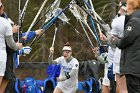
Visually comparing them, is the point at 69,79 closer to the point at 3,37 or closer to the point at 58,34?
the point at 3,37

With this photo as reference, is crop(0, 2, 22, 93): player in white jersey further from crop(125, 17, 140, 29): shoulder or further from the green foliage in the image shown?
the green foliage

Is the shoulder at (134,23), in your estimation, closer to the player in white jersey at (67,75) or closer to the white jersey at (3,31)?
the white jersey at (3,31)

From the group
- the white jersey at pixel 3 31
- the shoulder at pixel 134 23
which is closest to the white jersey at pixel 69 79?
the white jersey at pixel 3 31

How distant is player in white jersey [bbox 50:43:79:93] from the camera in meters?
10.2

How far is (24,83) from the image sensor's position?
10430 mm

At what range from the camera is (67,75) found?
10117 mm

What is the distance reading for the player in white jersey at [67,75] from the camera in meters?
10.2

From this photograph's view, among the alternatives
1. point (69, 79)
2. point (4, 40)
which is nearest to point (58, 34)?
point (69, 79)

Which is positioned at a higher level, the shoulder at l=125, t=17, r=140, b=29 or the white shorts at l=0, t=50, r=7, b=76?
the shoulder at l=125, t=17, r=140, b=29

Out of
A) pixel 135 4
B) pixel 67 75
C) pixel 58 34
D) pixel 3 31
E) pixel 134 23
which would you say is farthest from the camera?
pixel 58 34

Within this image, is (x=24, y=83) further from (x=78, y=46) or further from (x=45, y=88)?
(x=78, y=46)

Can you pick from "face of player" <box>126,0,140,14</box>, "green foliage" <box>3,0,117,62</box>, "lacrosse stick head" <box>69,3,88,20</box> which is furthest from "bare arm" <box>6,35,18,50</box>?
"green foliage" <box>3,0,117,62</box>

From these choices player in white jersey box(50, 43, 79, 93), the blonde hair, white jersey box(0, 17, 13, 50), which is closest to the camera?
the blonde hair

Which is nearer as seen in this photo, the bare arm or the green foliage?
the bare arm
